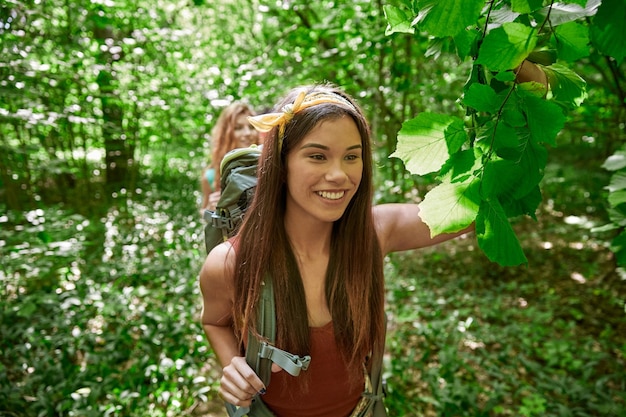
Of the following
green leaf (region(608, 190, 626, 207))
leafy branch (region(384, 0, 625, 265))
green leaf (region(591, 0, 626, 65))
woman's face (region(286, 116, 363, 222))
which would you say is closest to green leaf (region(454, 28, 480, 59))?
leafy branch (region(384, 0, 625, 265))

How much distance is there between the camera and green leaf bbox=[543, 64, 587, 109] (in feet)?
2.54

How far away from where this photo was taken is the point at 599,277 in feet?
16.7

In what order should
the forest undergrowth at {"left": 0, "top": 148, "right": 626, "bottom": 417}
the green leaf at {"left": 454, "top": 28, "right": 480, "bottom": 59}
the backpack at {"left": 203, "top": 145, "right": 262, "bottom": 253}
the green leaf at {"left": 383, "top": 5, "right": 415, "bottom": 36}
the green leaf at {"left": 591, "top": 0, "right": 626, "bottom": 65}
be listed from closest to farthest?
the green leaf at {"left": 591, "top": 0, "right": 626, "bottom": 65}, the green leaf at {"left": 454, "top": 28, "right": 480, "bottom": 59}, the green leaf at {"left": 383, "top": 5, "right": 415, "bottom": 36}, the backpack at {"left": 203, "top": 145, "right": 262, "bottom": 253}, the forest undergrowth at {"left": 0, "top": 148, "right": 626, "bottom": 417}

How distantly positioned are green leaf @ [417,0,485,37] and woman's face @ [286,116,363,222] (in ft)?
2.33

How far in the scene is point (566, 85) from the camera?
78 cm

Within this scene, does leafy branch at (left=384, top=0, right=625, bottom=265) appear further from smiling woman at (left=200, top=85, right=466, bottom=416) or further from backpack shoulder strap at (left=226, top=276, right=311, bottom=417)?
backpack shoulder strap at (left=226, top=276, right=311, bottom=417)

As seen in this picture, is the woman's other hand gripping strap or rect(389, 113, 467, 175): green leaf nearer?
rect(389, 113, 467, 175): green leaf

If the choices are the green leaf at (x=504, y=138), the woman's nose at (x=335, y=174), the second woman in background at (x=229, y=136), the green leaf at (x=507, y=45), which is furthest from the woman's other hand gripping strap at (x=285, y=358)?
the second woman in background at (x=229, y=136)

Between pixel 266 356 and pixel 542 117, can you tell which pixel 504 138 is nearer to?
pixel 542 117

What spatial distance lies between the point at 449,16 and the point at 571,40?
9.0 inches

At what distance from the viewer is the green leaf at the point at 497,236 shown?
67 centimetres

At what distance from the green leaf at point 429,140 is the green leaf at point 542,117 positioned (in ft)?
0.34

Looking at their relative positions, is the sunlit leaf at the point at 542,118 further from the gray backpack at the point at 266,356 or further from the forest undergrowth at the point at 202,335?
the forest undergrowth at the point at 202,335

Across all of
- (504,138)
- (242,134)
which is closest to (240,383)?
(504,138)
